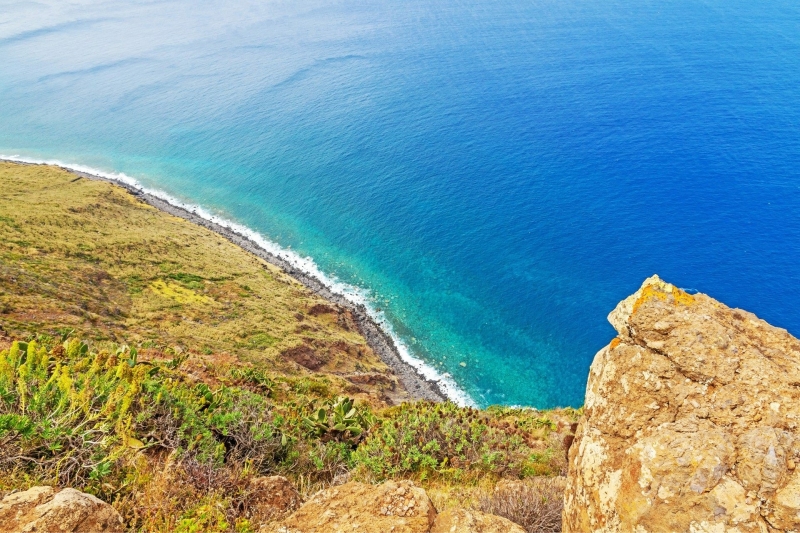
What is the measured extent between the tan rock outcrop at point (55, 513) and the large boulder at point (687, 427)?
332 inches

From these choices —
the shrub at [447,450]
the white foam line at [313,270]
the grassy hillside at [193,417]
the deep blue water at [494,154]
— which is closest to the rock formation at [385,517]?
the grassy hillside at [193,417]

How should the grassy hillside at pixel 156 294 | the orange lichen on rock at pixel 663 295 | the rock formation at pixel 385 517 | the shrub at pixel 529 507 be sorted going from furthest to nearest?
the grassy hillside at pixel 156 294
the shrub at pixel 529 507
the orange lichen on rock at pixel 663 295
the rock formation at pixel 385 517

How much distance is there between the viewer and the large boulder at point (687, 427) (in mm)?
6559

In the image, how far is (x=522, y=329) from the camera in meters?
57.2

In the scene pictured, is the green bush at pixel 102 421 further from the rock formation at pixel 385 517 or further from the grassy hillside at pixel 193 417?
the rock formation at pixel 385 517

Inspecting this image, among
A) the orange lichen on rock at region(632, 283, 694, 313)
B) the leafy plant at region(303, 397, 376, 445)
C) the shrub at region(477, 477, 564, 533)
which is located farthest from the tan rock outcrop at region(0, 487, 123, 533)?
the orange lichen on rock at region(632, 283, 694, 313)

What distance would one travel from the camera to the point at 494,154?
91.6m

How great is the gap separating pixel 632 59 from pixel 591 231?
3151 inches

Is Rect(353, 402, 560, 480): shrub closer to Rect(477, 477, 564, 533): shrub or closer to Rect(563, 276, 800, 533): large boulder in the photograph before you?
Rect(477, 477, 564, 533): shrub

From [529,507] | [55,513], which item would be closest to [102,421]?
[55,513]

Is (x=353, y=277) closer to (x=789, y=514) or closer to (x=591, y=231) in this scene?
(x=591, y=231)

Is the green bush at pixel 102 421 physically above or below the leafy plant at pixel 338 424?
above

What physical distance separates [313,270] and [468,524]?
201 feet

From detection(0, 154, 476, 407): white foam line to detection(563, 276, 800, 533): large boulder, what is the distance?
135 feet
